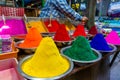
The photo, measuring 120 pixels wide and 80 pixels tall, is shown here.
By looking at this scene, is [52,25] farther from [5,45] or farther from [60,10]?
[5,45]

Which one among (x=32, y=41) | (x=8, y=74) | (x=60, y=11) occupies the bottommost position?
(x=8, y=74)

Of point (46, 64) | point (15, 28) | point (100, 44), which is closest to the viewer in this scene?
point (46, 64)

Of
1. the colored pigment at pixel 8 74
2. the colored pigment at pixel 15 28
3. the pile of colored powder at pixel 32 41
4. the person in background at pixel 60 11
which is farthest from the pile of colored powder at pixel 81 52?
the person in background at pixel 60 11

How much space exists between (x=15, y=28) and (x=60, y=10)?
2.16 ft

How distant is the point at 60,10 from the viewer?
1.94 m

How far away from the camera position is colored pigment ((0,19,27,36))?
55.3 inches

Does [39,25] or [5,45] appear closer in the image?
[5,45]

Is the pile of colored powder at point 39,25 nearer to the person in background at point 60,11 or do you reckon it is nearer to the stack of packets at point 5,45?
the person in background at point 60,11

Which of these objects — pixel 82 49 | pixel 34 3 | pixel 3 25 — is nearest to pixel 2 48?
pixel 82 49

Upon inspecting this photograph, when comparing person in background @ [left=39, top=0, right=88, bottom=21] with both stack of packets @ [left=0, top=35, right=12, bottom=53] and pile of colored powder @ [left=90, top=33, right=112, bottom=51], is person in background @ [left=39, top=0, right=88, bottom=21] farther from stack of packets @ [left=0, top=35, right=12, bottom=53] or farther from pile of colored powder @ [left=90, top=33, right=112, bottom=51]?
stack of packets @ [left=0, top=35, right=12, bottom=53]

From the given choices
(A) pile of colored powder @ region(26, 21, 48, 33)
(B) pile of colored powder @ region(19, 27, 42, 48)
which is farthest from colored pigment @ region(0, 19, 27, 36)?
(B) pile of colored powder @ region(19, 27, 42, 48)

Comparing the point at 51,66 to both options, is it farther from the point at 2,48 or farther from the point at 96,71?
the point at 96,71

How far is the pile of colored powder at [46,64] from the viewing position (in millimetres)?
760

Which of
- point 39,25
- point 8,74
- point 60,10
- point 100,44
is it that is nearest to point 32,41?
point 8,74
